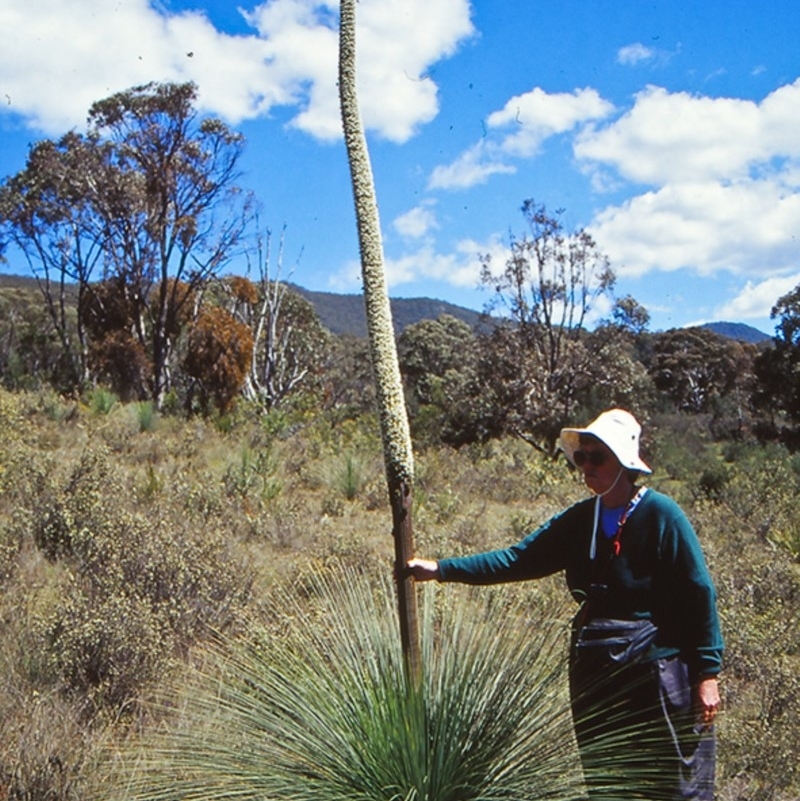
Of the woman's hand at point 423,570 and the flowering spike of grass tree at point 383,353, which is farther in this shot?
the woman's hand at point 423,570

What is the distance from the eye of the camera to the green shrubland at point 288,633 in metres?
2.51

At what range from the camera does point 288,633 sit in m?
3.72

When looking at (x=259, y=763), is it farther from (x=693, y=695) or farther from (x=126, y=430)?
(x=126, y=430)

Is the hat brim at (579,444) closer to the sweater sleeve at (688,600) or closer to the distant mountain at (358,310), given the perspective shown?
the sweater sleeve at (688,600)

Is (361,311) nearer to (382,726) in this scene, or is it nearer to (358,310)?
(358,310)

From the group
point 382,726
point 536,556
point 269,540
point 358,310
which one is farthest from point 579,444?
point 358,310

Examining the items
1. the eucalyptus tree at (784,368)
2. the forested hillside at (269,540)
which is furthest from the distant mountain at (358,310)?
the forested hillside at (269,540)

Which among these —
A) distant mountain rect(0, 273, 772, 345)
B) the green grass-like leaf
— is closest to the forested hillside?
the green grass-like leaf

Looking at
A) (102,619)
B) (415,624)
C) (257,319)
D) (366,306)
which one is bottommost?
(102,619)

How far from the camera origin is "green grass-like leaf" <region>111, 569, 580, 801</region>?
242 cm

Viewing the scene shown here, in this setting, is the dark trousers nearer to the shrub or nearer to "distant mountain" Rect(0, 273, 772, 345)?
the shrub

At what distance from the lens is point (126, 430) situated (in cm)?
1319

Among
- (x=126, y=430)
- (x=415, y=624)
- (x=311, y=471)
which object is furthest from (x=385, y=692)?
(x=126, y=430)

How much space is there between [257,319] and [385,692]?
29.2 metres
